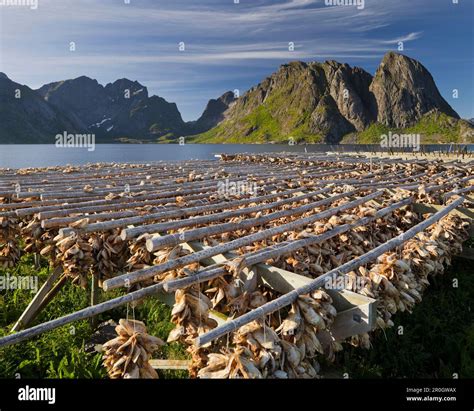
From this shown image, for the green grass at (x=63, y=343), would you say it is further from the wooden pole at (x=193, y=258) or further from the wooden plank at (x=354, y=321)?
the wooden plank at (x=354, y=321)

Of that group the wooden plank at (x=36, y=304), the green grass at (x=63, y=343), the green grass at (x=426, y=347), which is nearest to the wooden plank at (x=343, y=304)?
the green grass at (x=426, y=347)

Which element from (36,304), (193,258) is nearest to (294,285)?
(193,258)

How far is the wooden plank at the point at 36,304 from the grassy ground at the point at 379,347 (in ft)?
1.72

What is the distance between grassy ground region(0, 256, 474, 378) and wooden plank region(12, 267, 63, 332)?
53 centimetres

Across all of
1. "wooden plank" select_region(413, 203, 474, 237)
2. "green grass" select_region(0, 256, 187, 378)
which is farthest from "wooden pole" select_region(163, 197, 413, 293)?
"wooden plank" select_region(413, 203, 474, 237)

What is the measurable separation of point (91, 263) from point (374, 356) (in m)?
5.05

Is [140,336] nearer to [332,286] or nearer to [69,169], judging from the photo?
[332,286]

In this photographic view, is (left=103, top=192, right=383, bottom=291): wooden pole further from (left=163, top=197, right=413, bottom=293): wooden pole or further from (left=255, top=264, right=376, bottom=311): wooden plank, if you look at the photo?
(left=255, top=264, right=376, bottom=311): wooden plank

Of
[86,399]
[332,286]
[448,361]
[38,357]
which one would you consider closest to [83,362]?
Answer: [38,357]

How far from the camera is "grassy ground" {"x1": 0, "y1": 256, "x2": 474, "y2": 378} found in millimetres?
6078

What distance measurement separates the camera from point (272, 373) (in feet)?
11.9

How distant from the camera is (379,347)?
654 centimetres

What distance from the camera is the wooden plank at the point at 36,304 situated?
7812 millimetres

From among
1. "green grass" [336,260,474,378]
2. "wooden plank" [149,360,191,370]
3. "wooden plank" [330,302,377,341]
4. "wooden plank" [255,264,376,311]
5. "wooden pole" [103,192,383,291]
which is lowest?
"green grass" [336,260,474,378]
